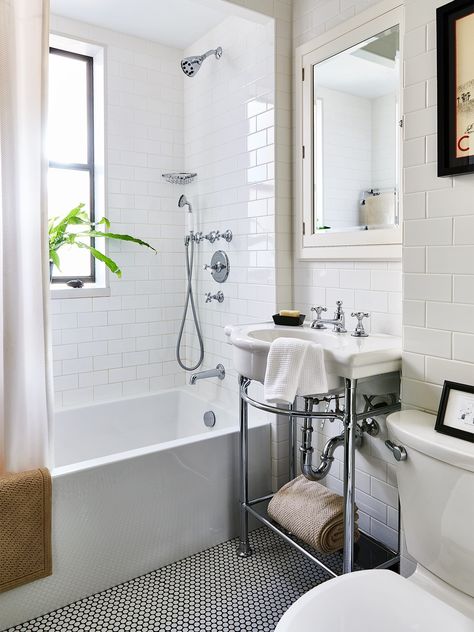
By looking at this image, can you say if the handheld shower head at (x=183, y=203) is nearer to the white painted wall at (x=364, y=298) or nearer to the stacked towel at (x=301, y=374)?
the white painted wall at (x=364, y=298)

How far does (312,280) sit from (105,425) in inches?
60.8

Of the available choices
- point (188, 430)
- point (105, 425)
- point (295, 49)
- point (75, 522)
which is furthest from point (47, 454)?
point (295, 49)

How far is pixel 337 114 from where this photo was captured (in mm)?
2209

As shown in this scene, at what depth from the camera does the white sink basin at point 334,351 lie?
1636 mm

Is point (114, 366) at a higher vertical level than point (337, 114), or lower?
lower

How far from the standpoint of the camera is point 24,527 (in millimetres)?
1747

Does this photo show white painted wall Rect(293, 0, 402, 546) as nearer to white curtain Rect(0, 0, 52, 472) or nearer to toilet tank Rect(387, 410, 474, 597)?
toilet tank Rect(387, 410, 474, 597)

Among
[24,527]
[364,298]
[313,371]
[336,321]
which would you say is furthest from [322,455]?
[24,527]

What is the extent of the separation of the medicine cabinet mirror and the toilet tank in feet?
2.69

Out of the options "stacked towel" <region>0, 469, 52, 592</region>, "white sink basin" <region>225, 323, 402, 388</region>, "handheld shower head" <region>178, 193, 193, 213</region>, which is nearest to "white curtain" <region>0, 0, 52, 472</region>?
"stacked towel" <region>0, 469, 52, 592</region>

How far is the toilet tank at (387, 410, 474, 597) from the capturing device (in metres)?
1.28

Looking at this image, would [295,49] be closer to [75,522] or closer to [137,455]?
[137,455]

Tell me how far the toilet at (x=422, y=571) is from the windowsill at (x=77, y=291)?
2021mm

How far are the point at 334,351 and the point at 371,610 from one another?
0.75 metres
